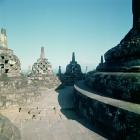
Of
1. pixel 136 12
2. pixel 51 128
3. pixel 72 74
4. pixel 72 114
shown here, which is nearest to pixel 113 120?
pixel 51 128

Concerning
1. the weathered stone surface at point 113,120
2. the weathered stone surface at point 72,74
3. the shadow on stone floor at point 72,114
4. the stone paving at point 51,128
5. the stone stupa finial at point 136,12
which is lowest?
the stone paving at point 51,128

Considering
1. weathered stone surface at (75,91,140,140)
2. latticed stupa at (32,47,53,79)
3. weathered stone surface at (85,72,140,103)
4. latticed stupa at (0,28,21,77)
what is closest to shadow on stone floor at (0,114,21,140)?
weathered stone surface at (75,91,140,140)

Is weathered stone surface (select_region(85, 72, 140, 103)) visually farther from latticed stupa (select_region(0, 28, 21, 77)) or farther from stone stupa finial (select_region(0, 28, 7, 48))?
stone stupa finial (select_region(0, 28, 7, 48))

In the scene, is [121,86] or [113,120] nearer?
[113,120]

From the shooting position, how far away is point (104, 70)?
30.6 ft

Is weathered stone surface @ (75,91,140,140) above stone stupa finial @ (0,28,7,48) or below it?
below

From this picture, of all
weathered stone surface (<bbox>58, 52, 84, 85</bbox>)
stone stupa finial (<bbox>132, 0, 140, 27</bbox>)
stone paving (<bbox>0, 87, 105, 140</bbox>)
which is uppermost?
stone stupa finial (<bbox>132, 0, 140, 27</bbox>)

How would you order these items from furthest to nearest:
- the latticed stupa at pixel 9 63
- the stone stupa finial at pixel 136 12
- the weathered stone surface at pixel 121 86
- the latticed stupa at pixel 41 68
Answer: the latticed stupa at pixel 41 68 < the latticed stupa at pixel 9 63 < the stone stupa finial at pixel 136 12 < the weathered stone surface at pixel 121 86

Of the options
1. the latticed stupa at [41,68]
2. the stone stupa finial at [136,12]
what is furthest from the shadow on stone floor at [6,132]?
the latticed stupa at [41,68]

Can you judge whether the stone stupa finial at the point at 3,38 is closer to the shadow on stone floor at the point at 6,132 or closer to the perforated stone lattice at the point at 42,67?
the perforated stone lattice at the point at 42,67

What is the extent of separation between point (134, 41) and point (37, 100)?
24.0 ft

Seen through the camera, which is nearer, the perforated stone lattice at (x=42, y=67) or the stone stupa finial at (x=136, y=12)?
the stone stupa finial at (x=136, y=12)

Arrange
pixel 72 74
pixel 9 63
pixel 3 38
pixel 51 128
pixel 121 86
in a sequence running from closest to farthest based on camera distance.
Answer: pixel 121 86 < pixel 51 128 < pixel 9 63 < pixel 3 38 < pixel 72 74

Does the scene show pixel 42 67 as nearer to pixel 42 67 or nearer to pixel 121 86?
pixel 42 67
